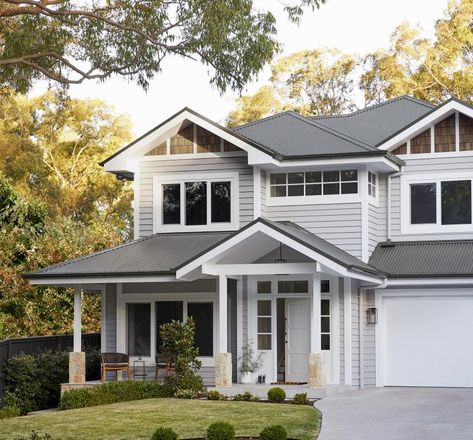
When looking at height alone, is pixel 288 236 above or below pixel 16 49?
below

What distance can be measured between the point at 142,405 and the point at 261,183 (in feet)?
21.7

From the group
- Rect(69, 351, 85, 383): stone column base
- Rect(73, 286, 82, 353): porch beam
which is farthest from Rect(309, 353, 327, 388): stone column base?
Rect(73, 286, 82, 353): porch beam

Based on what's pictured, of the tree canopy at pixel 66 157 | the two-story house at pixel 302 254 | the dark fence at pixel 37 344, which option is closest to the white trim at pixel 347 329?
the two-story house at pixel 302 254

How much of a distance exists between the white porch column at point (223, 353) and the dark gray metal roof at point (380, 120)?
5.58m

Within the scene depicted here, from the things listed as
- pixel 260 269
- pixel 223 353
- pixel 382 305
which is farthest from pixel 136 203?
pixel 382 305

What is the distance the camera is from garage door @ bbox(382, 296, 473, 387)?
23.2 m

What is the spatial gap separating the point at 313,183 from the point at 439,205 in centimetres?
296

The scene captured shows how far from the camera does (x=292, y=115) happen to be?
2773cm

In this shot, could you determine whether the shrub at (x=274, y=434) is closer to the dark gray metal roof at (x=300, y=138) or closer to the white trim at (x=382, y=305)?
the white trim at (x=382, y=305)

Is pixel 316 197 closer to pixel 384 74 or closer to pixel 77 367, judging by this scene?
pixel 77 367

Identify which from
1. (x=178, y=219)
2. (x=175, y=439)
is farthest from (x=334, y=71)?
(x=175, y=439)

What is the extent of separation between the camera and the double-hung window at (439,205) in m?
24.1

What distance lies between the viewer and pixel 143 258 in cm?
2353

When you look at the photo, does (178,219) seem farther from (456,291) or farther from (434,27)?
(434,27)
